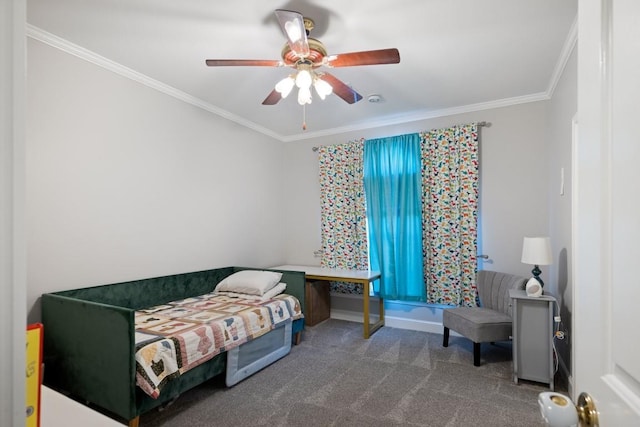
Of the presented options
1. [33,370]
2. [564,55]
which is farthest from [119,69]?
[564,55]

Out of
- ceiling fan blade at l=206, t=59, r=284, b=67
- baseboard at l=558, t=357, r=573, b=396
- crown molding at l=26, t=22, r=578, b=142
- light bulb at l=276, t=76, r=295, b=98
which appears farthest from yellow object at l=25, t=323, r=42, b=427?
baseboard at l=558, t=357, r=573, b=396

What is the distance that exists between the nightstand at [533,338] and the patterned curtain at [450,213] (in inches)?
37.9

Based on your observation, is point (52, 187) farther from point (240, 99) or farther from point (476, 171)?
point (476, 171)

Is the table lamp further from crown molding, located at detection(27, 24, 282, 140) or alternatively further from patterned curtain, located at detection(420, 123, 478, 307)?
crown molding, located at detection(27, 24, 282, 140)

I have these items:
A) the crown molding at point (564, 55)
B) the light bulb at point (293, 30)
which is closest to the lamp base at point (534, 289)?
the crown molding at point (564, 55)

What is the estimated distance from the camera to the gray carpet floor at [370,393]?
7.20ft

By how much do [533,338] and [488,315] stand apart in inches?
18.6

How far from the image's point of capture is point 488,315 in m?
3.07

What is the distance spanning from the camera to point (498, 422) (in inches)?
84.6

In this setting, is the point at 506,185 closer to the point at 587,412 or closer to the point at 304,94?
the point at 304,94

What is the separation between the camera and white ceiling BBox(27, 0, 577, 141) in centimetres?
208

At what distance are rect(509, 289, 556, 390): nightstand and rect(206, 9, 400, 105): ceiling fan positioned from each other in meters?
2.14

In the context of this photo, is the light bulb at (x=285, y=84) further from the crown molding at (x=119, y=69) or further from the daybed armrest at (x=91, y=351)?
the daybed armrest at (x=91, y=351)

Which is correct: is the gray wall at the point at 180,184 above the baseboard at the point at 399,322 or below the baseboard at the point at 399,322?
above
